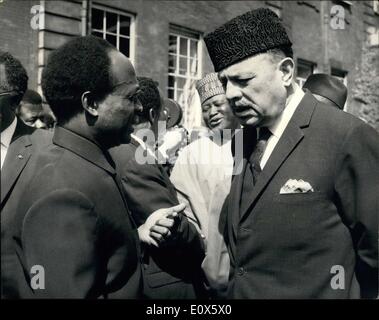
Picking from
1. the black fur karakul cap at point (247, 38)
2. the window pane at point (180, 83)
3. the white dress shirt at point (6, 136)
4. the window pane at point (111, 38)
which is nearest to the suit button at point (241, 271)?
the black fur karakul cap at point (247, 38)

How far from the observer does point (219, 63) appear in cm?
231

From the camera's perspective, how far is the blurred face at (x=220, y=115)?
330cm

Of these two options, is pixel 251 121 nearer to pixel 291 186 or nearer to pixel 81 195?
pixel 291 186

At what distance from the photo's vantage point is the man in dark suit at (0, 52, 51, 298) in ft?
6.32

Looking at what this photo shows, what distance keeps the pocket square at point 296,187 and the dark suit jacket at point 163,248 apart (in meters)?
0.60

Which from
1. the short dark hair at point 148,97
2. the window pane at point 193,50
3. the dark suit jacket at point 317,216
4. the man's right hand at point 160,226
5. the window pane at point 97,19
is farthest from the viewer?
the window pane at point 97,19

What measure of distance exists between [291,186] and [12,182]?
121 centimetres

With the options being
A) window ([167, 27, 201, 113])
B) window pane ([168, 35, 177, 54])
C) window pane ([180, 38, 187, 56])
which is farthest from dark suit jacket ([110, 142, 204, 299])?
window pane ([168, 35, 177, 54])

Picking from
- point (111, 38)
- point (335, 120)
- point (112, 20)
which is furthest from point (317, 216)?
point (112, 20)

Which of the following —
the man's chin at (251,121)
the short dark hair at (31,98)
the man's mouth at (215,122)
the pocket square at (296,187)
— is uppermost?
the man's chin at (251,121)

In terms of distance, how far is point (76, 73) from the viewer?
1.74 m

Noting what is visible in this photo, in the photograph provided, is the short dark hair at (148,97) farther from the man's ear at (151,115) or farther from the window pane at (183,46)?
the window pane at (183,46)

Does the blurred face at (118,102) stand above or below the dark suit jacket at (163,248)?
above
